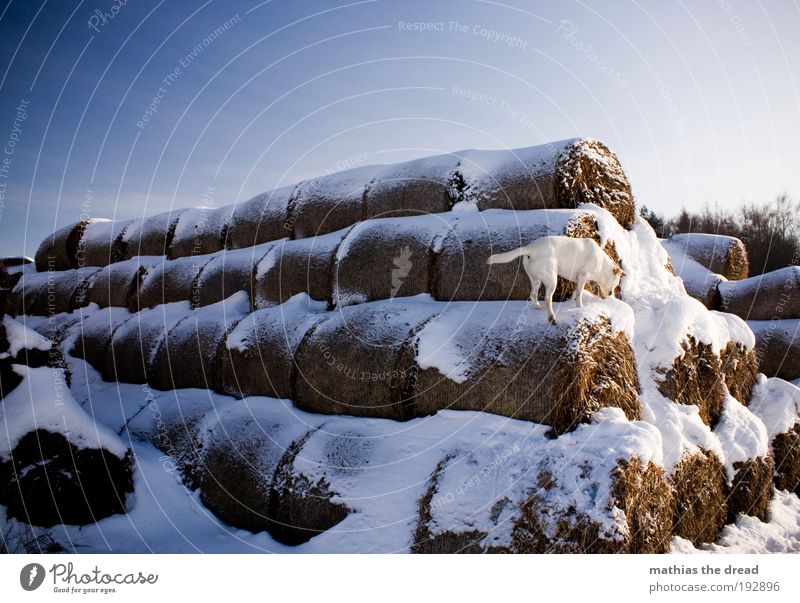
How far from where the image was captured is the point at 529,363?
11.1 ft

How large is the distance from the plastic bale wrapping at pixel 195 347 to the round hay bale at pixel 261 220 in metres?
0.78

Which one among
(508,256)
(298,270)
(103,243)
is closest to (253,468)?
(298,270)

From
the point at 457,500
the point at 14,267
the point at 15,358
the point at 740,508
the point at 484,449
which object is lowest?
the point at 740,508

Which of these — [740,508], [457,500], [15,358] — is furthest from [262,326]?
[740,508]

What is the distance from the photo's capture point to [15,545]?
3533 millimetres

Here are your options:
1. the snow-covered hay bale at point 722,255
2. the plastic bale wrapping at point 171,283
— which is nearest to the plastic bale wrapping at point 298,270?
the plastic bale wrapping at point 171,283

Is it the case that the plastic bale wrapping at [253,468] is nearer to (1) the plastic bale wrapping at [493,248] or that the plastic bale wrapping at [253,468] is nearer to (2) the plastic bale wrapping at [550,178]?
(1) the plastic bale wrapping at [493,248]

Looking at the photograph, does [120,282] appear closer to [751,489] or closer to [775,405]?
[751,489]

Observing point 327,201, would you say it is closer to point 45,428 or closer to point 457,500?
point 45,428

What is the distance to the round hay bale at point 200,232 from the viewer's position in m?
6.68

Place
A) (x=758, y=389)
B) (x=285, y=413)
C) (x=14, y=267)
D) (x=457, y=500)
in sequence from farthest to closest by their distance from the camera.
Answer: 1. (x=14, y=267)
2. (x=758, y=389)
3. (x=285, y=413)
4. (x=457, y=500)

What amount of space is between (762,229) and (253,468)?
6.34 m
